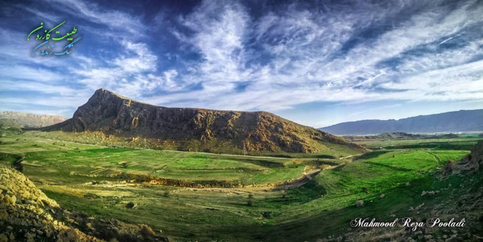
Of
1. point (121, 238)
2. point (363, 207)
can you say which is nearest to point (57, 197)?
point (121, 238)

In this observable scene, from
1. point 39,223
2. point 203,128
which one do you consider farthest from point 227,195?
point 203,128

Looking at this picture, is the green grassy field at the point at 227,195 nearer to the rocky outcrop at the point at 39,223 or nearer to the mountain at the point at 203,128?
the rocky outcrop at the point at 39,223

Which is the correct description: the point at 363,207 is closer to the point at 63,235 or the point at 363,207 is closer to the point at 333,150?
the point at 63,235

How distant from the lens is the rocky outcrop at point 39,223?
10469 mm

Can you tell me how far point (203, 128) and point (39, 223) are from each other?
124 m

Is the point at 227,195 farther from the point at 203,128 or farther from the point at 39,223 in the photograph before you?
the point at 203,128

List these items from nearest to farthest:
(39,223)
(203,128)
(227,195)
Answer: (39,223)
(227,195)
(203,128)

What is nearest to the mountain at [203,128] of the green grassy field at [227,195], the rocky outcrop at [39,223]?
the green grassy field at [227,195]

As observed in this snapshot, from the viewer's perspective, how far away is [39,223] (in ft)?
38.0

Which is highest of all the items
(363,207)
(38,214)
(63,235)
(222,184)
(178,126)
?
(178,126)

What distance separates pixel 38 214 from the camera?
12.6m

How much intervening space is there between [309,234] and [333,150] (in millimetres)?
102861

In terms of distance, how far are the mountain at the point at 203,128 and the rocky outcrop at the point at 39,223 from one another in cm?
9829

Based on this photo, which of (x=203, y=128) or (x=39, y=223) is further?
(x=203, y=128)
